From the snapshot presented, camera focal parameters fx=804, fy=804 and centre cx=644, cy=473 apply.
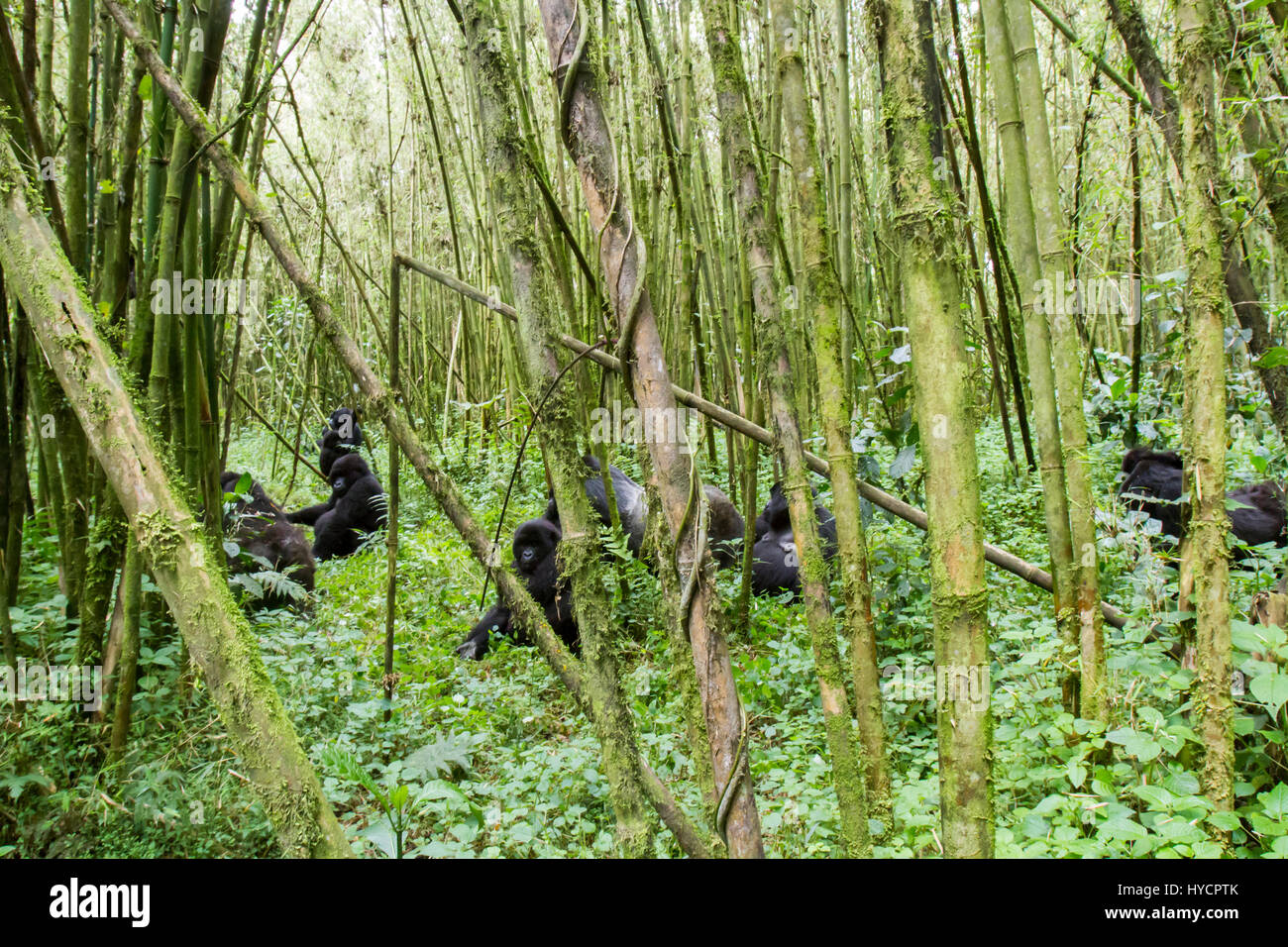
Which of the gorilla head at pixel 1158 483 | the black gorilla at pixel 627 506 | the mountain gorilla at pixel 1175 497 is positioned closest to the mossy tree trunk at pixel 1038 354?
the mountain gorilla at pixel 1175 497

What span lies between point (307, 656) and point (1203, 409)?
2.86 meters

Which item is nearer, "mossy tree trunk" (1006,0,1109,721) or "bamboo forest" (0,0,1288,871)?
"bamboo forest" (0,0,1288,871)

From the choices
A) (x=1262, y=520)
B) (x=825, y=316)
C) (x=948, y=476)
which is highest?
(x=825, y=316)

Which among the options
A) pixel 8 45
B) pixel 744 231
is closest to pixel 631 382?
pixel 744 231

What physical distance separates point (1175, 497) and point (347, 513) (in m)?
4.68

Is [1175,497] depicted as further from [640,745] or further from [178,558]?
[178,558]

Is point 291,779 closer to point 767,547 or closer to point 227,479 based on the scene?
point 767,547

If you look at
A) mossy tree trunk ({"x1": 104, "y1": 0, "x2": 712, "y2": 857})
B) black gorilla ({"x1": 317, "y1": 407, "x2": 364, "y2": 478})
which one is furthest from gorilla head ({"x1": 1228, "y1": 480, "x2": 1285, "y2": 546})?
black gorilla ({"x1": 317, "y1": 407, "x2": 364, "y2": 478})

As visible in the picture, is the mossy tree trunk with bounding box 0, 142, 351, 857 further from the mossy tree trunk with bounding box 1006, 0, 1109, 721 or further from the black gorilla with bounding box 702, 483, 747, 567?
the black gorilla with bounding box 702, 483, 747, 567

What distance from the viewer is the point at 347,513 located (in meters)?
5.36

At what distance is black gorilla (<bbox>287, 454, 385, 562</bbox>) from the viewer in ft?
17.5

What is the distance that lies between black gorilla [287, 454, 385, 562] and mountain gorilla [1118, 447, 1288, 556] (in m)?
4.27

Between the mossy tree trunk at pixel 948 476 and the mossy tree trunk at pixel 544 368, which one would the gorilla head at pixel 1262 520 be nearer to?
the mossy tree trunk at pixel 948 476

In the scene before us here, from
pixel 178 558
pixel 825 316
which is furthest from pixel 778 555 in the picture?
pixel 178 558
